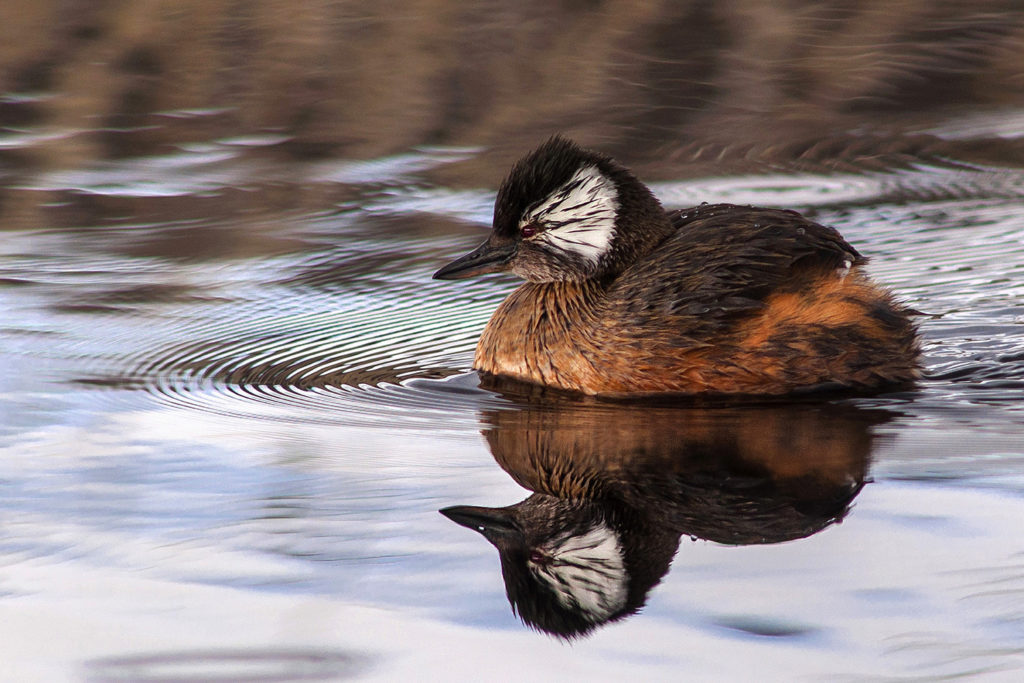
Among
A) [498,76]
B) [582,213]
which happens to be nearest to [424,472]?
[582,213]

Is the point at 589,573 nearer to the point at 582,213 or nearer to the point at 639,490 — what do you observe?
the point at 639,490

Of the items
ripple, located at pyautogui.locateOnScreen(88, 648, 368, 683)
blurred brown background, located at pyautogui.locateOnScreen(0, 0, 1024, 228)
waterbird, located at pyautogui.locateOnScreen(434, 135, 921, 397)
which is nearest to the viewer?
ripple, located at pyautogui.locateOnScreen(88, 648, 368, 683)

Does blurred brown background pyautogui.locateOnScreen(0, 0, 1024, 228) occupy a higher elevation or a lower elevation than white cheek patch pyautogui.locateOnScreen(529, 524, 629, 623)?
higher

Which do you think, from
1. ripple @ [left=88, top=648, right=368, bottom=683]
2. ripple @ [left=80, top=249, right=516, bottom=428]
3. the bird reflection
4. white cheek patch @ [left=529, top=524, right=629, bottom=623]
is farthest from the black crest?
ripple @ [left=88, top=648, right=368, bottom=683]

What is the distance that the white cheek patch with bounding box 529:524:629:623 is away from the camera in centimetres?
396

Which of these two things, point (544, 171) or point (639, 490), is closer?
point (639, 490)

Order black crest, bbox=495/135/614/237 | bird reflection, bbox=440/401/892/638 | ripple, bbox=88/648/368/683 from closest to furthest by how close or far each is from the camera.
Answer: ripple, bbox=88/648/368/683, bird reflection, bbox=440/401/892/638, black crest, bbox=495/135/614/237

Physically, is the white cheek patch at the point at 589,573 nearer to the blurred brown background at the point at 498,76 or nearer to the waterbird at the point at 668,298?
the waterbird at the point at 668,298

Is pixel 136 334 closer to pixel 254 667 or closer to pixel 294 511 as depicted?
pixel 294 511

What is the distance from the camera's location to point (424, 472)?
16.6 feet

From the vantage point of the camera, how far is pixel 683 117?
11312 mm

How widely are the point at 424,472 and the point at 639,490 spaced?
79cm

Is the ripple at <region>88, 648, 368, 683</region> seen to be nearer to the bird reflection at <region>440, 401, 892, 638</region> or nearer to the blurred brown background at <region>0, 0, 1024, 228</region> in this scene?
the bird reflection at <region>440, 401, 892, 638</region>

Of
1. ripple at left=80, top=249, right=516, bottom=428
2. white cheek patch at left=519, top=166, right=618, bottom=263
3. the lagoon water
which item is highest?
white cheek patch at left=519, top=166, right=618, bottom=263
